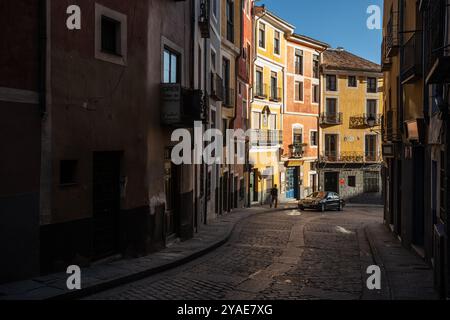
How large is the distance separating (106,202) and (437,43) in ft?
24.5

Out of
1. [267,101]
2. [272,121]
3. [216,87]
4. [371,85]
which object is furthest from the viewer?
[371,85]

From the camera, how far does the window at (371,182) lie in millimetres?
47094

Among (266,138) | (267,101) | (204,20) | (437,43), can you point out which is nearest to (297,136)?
(267,101)

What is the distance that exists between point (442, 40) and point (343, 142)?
3796 cm

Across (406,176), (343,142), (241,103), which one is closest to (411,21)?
(406,176)

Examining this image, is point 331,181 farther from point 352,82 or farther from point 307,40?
point 307,40

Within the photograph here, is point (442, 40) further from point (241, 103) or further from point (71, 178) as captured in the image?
point (241, 103)

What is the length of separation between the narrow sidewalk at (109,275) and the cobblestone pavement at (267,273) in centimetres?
19

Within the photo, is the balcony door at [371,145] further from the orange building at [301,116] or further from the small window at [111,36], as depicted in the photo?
the small window at [111,36]

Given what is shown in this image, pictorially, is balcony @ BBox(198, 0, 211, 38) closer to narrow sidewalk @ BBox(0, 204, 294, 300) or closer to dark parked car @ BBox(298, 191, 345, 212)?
narrow sidewalk @ BBox(0, 204, 294, 300)

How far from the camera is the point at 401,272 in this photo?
12031 mm

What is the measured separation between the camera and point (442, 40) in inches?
404

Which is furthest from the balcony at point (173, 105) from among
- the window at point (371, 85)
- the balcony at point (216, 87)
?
the window at point (371, 85)

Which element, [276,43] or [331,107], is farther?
[331,107]
